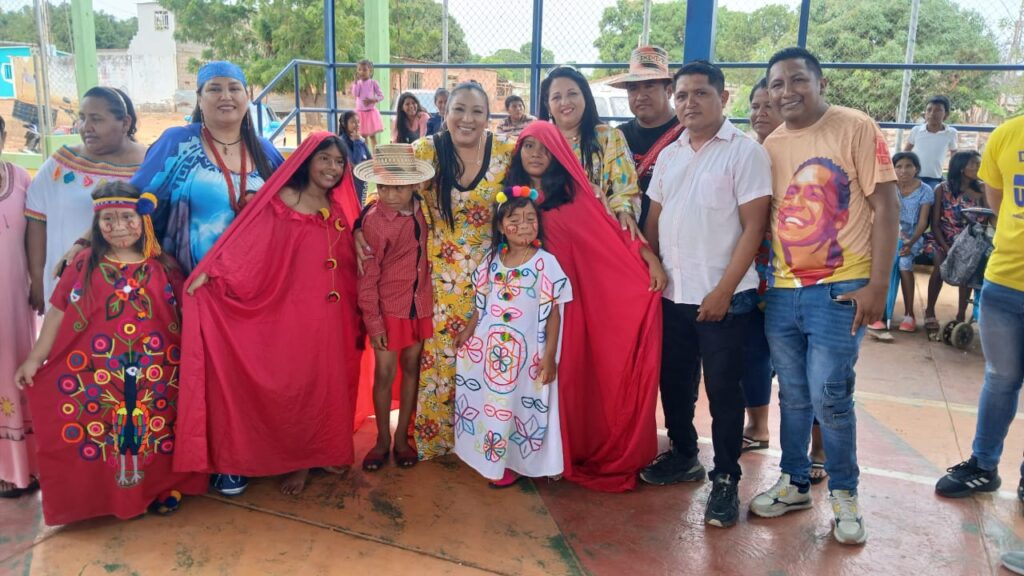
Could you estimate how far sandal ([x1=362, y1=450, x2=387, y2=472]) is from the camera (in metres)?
3.56

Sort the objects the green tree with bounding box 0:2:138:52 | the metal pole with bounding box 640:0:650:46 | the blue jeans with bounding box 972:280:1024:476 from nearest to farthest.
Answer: the blue jeans with bounding box 972:280:1024:476
the metal pole with bounding box 640:0:650:46
the green tree with bounding box 0:2:138:52

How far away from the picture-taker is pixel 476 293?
3383 mm

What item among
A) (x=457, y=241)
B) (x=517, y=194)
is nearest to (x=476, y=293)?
(x=457, y=241)

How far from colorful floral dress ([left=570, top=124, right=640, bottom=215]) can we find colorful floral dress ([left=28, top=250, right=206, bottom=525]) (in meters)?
1.97

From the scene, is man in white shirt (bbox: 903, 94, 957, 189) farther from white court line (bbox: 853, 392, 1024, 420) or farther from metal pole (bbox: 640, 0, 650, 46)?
white court line (bbox: 853, 392, 1024, 420)

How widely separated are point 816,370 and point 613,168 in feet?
4.12

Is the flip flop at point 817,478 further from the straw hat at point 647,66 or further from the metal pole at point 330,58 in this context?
the metal pole at point 330,58

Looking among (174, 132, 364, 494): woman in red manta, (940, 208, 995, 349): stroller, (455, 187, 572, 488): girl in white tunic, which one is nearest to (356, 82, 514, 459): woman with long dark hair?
(455, 187, 572, 488): girl in white tunic

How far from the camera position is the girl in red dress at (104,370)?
2.93 metres

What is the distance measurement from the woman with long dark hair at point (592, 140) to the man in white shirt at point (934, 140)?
521cm

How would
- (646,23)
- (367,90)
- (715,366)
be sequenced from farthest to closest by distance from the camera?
1. (367,90)
2. (646,23)
3. (715,366)

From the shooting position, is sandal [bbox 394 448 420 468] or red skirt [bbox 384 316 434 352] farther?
sandal [bbox 394 448 420 468]

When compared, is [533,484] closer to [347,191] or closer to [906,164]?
[347,191]

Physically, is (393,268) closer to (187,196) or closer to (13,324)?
(187,196)
